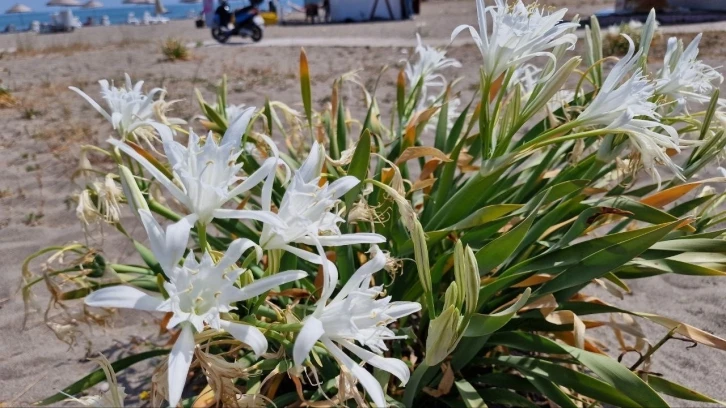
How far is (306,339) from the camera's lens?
0.71 metres

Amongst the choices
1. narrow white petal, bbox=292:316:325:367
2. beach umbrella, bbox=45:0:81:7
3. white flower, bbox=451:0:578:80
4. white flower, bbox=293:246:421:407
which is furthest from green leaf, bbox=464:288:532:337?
beach umbrella, bbox=45:0:81:7

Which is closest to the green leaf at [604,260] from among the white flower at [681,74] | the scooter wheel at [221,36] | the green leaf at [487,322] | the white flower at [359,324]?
the green leaf at [487,322]

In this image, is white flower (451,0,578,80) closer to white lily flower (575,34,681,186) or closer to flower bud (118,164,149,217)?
white lily flower (575,34,681,186)

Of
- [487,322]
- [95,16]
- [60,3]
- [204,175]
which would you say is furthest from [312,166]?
[95,16]

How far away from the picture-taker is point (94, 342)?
6.18ft

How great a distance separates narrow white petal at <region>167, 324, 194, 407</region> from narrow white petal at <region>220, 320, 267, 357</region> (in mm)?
46

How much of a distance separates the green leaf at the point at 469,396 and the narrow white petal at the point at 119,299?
738 millimetres

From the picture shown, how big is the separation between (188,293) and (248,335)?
10 centimetres

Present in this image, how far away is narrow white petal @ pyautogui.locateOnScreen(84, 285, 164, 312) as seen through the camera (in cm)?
69

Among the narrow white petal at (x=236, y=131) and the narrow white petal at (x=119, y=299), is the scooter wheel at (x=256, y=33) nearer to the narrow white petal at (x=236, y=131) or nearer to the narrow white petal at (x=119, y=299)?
the narrow white petal at (x=236, y=131)

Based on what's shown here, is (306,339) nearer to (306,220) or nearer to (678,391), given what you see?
(306,220)

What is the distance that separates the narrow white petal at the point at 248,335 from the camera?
0.74 metres

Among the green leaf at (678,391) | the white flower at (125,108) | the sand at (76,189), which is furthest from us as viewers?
the sand at (76,189)

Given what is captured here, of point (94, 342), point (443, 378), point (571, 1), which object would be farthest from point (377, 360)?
point (571, 1)
